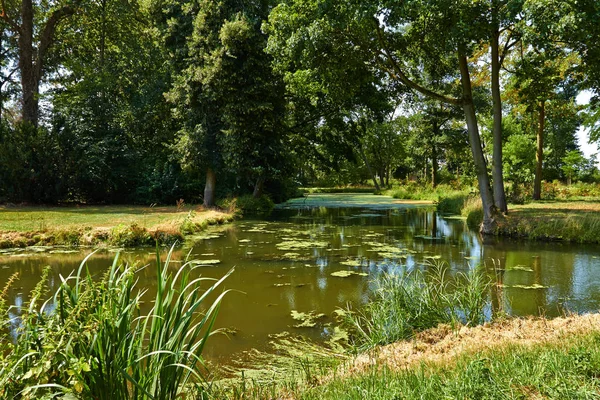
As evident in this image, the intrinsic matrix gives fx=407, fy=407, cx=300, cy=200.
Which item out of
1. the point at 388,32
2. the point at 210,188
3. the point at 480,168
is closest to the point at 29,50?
the point at 210,188

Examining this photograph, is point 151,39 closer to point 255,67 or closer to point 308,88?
point 255,67

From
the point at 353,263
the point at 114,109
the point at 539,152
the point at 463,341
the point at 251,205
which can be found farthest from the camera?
the point at 114,109

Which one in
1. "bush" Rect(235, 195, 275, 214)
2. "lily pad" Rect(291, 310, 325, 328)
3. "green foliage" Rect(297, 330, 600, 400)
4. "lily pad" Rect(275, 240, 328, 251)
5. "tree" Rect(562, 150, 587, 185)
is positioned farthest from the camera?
"tree" Rect(562, 150, 587, 185)

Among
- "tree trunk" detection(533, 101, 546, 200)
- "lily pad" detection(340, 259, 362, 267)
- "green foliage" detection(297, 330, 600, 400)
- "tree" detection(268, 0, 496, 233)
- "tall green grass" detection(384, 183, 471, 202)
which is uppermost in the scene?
"tree" detection(268, 0, 496, 233)

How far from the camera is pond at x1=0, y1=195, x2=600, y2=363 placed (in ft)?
18.4

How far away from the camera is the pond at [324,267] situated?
5.59 metres

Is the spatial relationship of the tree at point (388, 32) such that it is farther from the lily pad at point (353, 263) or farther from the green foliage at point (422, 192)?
the green foliage at point (422, 192)

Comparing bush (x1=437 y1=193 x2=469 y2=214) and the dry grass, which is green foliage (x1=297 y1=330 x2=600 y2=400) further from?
bush (x1=437 y1=193 x2=469 y2=214)

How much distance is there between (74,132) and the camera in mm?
20031

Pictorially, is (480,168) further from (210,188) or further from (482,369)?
(210,188)

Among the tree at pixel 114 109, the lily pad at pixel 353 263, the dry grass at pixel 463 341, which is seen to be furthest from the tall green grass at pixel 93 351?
the tree at pixel 114 109

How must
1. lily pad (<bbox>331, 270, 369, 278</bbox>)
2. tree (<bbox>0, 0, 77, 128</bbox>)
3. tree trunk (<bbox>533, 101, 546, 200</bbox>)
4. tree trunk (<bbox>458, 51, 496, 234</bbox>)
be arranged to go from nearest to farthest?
lily pad (<bbox>331, 270, 369, 278</bbox>)
tree trunk (<bbox>458, 51, 496, 234</bbox>)
tree trunk (<bbox>533, 101, 546, 200</bbox>)
tree (<bbox>0, 0, 77, 128</bbox>)

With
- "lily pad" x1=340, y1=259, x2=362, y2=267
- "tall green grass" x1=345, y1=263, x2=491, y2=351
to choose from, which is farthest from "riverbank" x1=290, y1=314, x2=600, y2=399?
"lily pad" x1=340, y1=259, x2=362, y2=267

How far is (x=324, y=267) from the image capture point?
8.47 metres
